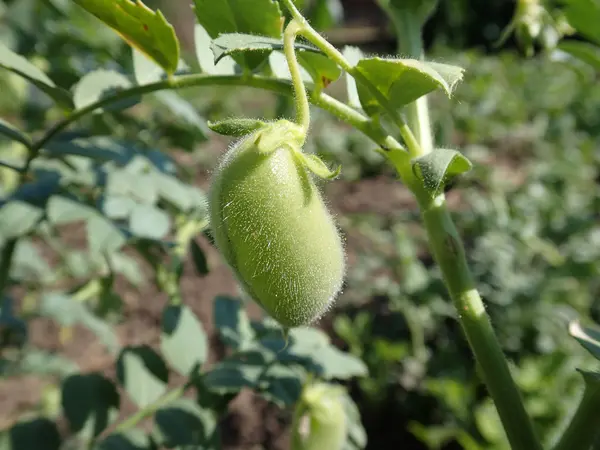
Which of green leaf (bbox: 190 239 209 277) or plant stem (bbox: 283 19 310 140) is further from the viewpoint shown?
green leaf (bbox: 190 239 209 277)

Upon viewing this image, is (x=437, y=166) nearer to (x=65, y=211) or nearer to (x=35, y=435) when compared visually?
(x=65, y=211)

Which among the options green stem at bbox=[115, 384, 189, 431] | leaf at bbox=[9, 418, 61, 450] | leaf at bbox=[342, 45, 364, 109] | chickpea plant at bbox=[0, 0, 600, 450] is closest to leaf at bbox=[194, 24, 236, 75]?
chickpea plant at bbox=[0, 0, 600, 450]

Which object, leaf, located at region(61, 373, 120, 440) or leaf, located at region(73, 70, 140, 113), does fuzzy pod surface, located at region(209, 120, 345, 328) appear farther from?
leaf, located at region(61, 373, 120, 440)

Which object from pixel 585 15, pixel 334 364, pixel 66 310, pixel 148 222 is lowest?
pixel 66 310

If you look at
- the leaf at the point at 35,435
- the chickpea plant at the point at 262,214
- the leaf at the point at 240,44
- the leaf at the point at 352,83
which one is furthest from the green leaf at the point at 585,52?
the leaf at the point at 35,435

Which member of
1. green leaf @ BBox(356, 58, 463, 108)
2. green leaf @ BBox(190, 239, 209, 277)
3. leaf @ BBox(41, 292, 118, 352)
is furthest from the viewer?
leaf @ BBox(41, 292, 118, 352)

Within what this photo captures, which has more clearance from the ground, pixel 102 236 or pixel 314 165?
pixel 314 165

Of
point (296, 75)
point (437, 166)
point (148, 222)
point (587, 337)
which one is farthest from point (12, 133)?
point (587, 337)
